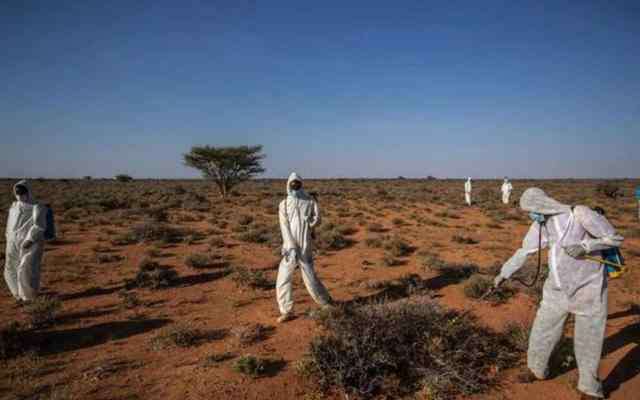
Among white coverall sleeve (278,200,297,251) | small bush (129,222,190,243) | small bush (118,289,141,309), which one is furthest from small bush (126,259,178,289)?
small bush (129,222,190,243)

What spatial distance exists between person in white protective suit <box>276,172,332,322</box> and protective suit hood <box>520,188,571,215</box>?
8.99 feet

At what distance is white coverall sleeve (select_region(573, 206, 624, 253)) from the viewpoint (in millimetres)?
2742

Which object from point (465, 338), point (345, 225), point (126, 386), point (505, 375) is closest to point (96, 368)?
point (126, 386)

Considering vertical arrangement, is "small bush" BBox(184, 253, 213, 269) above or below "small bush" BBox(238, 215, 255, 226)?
below

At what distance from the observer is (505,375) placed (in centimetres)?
361

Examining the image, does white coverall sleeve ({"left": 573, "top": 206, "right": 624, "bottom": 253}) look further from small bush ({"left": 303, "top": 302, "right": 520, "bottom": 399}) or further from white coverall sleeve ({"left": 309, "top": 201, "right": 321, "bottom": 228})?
white coverall sleeve ({"left": 309, "top": 201, "right": 321, "bottom": 228})

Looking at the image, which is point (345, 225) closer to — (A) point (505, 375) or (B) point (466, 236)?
(B) point (466, 236)

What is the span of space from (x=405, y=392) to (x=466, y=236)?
9011 mm

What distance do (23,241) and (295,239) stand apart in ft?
15.4

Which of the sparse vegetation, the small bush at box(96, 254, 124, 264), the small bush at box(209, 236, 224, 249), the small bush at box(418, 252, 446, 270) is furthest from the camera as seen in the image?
the small bush at box(209, 236, 224, 249)

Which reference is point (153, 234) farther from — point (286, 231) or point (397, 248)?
point (286, 231)

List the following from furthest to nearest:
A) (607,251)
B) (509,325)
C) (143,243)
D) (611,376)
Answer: (143,243) < (509,325) < (611,376) < (607,251)

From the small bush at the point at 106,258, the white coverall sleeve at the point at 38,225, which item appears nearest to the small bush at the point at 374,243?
the small bush at the point at 106,258

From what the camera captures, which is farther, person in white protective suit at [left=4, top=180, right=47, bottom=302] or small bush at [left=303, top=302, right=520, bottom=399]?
person in white protective suit at [left=4, top=180, right=47, bottom=302]
